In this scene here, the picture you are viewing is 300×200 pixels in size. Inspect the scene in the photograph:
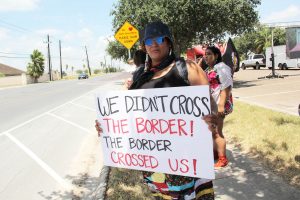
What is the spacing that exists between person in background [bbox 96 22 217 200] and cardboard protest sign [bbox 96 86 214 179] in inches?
2.9

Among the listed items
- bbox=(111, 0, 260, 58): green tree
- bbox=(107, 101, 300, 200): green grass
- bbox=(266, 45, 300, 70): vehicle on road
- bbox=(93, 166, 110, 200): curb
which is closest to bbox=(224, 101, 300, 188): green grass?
bbox=(107, 101, 300, 200): green grass

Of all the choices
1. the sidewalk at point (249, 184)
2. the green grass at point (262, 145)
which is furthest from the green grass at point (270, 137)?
the sidewalk at point (249, 184)

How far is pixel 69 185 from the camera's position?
5891 mm

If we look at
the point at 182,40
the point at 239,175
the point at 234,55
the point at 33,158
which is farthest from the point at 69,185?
the point at 182,40

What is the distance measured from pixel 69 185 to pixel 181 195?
334 cm

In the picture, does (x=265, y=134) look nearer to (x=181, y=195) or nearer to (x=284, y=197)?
(x=284, y=197)

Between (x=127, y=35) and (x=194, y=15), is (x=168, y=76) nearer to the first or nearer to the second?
(x=127, y=35)

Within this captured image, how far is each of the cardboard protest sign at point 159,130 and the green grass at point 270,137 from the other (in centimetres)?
269

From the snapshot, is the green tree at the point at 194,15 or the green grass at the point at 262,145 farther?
the green tree at the point at 194,15

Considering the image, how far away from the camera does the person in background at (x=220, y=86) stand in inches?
223

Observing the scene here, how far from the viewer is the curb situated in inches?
203

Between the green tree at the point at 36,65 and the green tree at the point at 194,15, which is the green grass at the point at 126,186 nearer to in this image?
the green tree at the point at 194,15

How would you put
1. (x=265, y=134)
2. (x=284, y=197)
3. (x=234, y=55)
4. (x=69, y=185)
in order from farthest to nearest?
(x=234, y=55) → (x=265, y=134) → (x=69, y=185) → (x=284, y=197)

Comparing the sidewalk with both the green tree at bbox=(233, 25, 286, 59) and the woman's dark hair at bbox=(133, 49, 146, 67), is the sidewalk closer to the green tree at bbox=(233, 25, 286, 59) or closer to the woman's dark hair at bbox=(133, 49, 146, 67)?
the woman's dark hair at bbox=(133, 49, 146, 67)
